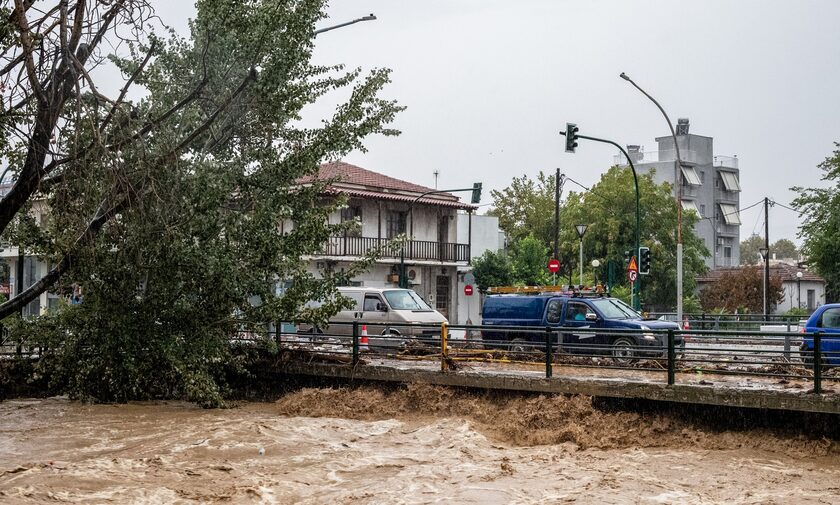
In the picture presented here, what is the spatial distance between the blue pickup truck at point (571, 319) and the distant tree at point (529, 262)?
87.3ft

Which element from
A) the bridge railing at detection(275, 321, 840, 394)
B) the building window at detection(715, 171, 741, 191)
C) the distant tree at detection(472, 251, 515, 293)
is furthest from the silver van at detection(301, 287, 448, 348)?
the building window at detection(715, 171, 741, 191)

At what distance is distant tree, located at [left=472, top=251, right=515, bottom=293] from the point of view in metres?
50.8

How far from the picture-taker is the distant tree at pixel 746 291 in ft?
210

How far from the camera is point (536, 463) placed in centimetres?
1476

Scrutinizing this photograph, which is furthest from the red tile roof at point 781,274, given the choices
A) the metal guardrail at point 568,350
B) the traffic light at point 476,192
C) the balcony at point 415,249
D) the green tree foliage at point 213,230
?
the green tree foliage at point 213,230

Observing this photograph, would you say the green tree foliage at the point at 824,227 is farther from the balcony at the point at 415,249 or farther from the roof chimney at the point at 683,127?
the roof chimney at the point at 683,127

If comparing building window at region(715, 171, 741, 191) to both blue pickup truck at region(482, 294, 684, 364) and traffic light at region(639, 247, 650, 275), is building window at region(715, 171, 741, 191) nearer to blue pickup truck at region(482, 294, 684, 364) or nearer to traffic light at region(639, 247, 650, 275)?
traffic light at region(639, 247, 650, 275)

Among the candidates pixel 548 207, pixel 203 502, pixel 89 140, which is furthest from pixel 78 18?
pixel 548 207

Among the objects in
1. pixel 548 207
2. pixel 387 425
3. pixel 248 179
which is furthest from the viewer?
pixel 548 207

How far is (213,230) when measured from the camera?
19156 millimetres

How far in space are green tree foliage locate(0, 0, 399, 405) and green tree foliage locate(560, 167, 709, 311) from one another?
125ft

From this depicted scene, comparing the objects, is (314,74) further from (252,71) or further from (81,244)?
(81,244)

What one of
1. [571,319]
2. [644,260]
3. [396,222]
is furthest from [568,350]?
[396,222]

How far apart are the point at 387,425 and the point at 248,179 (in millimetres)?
5637
